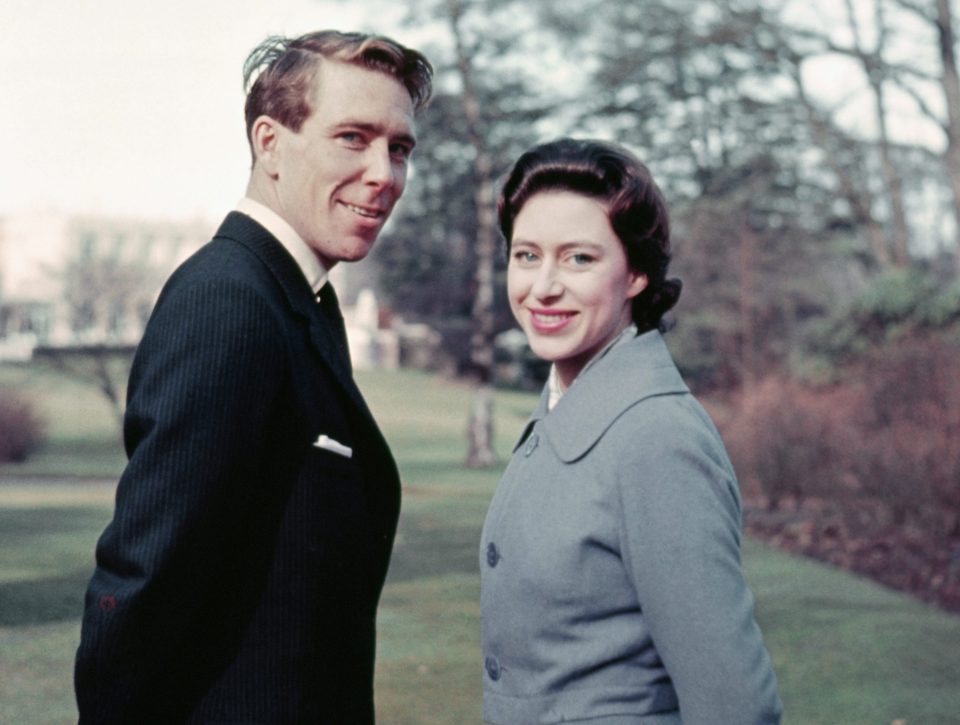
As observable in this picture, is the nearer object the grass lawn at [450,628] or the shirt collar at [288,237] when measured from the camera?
the shirt collar at [288,237]

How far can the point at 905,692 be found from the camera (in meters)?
7.06

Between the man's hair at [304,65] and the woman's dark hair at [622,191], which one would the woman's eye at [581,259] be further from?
the man's hair at [304,65]

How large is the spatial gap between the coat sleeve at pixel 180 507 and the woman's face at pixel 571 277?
0.52 m

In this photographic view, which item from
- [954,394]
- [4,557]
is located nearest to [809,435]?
[954,394]

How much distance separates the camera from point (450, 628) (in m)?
8.44

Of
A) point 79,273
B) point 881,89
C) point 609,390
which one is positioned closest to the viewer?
point 609,390

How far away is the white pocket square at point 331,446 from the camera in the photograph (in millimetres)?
2338

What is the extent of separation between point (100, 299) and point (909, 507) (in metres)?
34.7

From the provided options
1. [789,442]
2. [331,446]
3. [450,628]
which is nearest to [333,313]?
[331,446]

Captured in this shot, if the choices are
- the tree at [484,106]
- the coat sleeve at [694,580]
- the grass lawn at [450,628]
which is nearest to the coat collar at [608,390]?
the coat sleeve at [694,580]

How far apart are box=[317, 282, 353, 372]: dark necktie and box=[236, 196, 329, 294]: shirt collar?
8 cm

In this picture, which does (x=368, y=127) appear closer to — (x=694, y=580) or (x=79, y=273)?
(x=694, y=580)

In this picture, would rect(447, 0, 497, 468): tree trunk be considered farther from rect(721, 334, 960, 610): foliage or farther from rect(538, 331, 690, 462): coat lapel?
rect(538, 331, 690, 462): coat lapel

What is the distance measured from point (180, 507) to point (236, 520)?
0.37 feet
